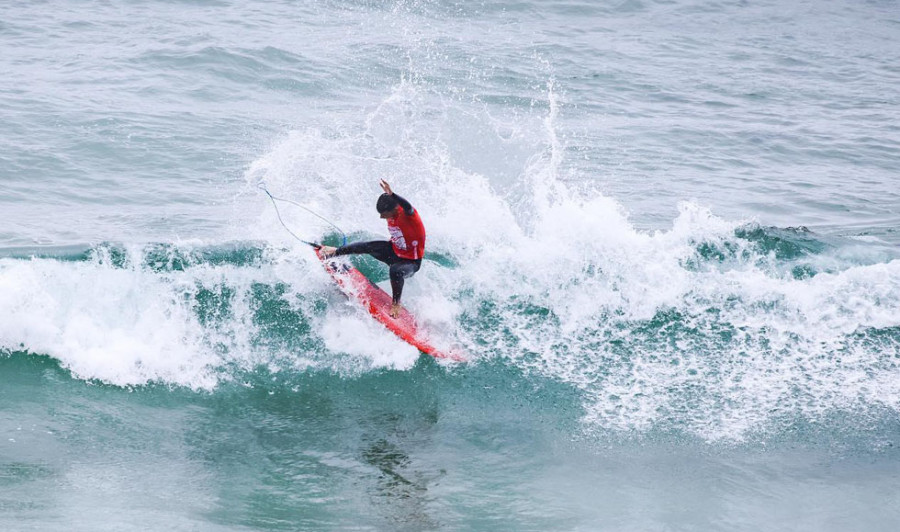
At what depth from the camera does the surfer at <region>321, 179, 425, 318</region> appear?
916 cm

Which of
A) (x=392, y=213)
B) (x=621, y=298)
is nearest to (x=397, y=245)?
(x=392, y=213)

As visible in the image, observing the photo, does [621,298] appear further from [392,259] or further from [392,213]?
[392,213]

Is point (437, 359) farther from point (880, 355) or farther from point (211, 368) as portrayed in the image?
point (880, 355)

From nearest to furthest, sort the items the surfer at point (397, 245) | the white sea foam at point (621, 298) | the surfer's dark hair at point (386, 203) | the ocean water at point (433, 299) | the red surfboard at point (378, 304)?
the ocean water at point (433, 299) < the surfer's dark hair at point (386, 203) < the surfer at point (397, 245) < the white sea foam at point (621, 298) < the red surfboard at point (378, 304)

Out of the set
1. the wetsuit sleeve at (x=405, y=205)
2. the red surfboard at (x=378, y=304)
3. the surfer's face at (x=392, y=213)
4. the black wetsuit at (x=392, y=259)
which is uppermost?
the wetsuit sleeve at (x=405, y=205)

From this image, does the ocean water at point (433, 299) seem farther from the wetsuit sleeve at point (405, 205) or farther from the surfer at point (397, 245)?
the wetsuit sleeve at point (405, 205)

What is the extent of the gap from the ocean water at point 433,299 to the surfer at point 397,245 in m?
0.81

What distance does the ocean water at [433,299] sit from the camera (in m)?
7.90

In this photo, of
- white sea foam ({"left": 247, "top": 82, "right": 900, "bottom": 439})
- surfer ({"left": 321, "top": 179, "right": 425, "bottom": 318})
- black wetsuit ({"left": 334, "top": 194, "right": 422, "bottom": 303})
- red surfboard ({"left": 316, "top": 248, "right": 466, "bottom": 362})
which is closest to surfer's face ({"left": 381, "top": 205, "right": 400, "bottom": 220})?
surfer ({"left": 321, "top": 179, "right": 425, "bottom": 318})

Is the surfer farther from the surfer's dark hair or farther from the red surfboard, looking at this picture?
the red surfboard

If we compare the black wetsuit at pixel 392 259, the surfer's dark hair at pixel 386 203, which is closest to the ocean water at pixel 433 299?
the black wetsuit at pixel 392 259

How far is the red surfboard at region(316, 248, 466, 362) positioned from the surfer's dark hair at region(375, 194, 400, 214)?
5.00ft

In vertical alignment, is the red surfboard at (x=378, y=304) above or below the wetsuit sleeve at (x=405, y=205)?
below

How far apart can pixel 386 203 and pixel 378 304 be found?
1722 millimetres
